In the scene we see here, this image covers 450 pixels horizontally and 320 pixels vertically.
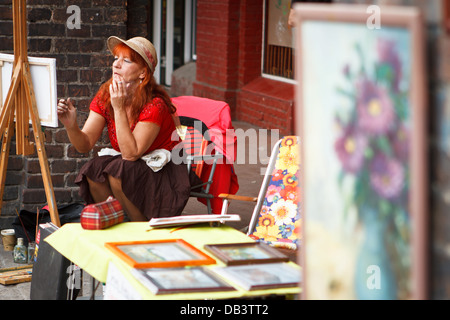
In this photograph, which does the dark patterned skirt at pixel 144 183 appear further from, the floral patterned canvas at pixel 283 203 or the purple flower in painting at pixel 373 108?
the purple flower in painting at pixel 373 108

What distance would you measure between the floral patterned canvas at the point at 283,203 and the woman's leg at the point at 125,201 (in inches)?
29.9

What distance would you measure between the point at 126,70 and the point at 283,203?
1.29 m

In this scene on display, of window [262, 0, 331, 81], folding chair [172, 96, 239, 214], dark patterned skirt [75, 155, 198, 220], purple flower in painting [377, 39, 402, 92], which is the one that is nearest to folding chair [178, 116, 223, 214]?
folding chair [172, 96, 239, 214]

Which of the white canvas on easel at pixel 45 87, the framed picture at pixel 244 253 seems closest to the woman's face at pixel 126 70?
the white canvas on easel at pixel 45 87

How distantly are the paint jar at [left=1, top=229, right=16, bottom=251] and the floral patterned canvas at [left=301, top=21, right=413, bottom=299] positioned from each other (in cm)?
368

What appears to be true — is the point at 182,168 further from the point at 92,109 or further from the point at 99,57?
the point at 99,57

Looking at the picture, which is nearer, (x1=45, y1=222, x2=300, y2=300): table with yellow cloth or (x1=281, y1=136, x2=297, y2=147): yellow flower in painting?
(x1=45, y1=222, x2=300, y2=300): table with yellow cloth

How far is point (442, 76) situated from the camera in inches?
65.9

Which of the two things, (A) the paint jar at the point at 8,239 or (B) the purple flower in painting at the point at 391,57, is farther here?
(A) the paint jar at the point at 8,239

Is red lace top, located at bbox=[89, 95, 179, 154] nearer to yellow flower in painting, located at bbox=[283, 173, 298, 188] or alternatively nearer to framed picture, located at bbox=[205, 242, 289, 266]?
yellow flower in painting, located at bbox=[283, 173, 298, 188]

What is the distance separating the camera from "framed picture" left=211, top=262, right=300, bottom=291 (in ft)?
9.04

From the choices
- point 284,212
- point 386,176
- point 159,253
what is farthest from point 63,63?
point 386,176

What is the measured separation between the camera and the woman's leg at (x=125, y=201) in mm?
4859

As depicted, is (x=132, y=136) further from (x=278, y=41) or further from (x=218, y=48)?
(x=218, y=48)
